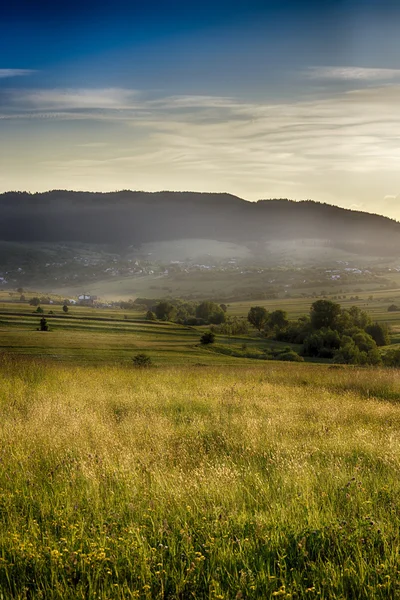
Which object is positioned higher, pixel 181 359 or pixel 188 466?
pixel 188 466

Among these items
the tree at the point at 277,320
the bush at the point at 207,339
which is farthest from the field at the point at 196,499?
the tree at the point at 277,320

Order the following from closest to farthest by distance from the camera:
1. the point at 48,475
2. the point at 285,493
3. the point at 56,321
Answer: the point at 285,493 → the point at 48,475 → the point at 56,321

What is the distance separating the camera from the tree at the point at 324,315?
97938mm

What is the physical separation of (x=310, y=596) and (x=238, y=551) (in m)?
0.89

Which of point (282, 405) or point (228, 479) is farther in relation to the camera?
point (282, 405)

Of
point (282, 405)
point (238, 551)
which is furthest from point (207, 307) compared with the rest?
point (238, 551)

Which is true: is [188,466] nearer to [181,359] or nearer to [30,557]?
[30,557]

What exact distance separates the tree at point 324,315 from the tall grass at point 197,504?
88639 mm

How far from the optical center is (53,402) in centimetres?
1198

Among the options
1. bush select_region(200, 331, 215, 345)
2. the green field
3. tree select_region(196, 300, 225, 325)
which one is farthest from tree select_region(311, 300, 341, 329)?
bush select_region(200, 331, 215, 345)

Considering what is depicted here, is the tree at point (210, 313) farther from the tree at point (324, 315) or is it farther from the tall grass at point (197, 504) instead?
the tall grass at point (197, 504)

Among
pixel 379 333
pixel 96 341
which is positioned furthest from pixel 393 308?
pixel 96 341

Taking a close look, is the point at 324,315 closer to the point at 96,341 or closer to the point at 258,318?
the point at 258,318

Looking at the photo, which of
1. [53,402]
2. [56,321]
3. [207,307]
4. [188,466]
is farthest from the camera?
[207,307]
